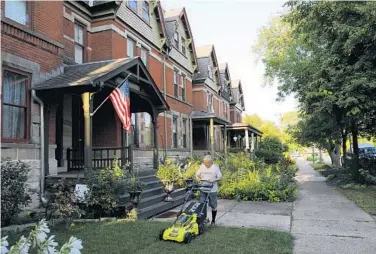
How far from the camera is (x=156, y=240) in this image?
22.1 ft

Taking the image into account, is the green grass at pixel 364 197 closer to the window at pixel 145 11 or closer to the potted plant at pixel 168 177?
the potted plant at pixel 168 177

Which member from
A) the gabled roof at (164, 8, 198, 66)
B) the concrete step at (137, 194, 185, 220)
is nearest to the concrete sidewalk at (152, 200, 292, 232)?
the concrete step at (137, 194, 185, 220)

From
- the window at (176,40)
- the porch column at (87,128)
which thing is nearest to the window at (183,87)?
the window at (176,40)

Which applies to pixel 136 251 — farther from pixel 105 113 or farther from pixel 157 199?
pixel 105 113

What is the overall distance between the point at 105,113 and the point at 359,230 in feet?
34.2

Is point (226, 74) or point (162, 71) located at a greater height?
point (226, 74)

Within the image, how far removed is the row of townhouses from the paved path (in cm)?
571

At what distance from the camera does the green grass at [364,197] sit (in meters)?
11.3

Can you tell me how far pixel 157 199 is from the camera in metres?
10.9

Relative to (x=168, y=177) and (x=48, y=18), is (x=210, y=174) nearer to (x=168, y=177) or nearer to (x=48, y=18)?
(x=168, y=177)

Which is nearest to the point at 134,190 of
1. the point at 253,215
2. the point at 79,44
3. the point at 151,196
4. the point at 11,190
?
the point at 151,196

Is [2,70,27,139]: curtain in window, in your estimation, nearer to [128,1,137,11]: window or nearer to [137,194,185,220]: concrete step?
[137,194,185,220]: concrete step

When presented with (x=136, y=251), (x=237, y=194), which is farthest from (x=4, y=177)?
(x=237, y=194)

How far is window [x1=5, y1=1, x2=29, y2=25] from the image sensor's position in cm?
899
